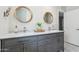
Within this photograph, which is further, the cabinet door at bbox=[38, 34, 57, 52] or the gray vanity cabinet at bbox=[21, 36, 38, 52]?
the cabinet door at bbox=[38, 34, 57, 52]

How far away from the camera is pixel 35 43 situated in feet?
6.30

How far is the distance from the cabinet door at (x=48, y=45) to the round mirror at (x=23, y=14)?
62 cm

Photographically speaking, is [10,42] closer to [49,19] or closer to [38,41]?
[38,41]

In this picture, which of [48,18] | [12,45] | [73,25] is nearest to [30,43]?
[12,45]

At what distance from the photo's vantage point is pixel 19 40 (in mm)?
1646

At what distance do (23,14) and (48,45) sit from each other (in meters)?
0.87

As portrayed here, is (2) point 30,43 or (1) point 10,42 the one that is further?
(2) point 30,43

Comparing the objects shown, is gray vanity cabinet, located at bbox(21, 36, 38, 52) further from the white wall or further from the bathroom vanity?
the white wall

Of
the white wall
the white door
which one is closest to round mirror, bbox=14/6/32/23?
the white wall

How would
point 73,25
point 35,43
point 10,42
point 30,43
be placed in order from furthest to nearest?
1. point 35,43
2. point 30,43
3. point 10,42
4. point 73,25

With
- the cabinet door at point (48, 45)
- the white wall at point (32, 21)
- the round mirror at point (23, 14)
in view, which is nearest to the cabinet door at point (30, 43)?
the cabinet door at point (48, 45)

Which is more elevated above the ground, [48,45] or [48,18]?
[48,18]

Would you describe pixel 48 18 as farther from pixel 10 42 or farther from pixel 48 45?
pixel 10 42

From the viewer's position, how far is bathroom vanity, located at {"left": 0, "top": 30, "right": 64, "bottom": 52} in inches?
59.4
